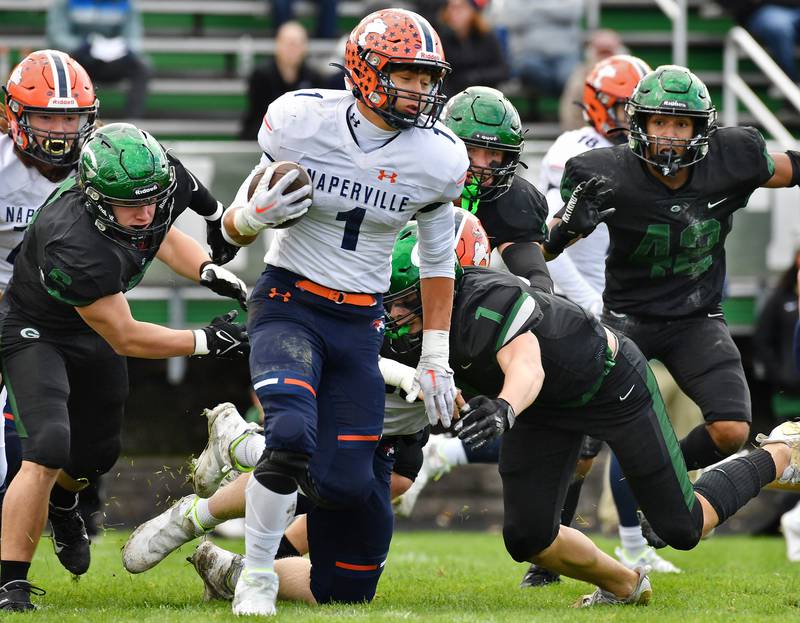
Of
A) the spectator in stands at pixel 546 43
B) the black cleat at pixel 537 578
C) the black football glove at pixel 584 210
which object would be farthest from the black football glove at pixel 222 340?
the spectator in stands at pixel 546 43

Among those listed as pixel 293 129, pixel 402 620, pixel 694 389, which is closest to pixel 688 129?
pixel 694 389

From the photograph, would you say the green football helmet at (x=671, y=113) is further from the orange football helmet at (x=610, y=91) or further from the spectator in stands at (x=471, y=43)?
the spectator in stands at (x=471, y=43)

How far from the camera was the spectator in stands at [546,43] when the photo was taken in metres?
10.6

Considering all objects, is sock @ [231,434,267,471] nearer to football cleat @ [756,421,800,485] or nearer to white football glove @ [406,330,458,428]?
white football glove @ [406,330,458,428]

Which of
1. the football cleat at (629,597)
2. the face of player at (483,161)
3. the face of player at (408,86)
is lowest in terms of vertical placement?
the football cleat at (629,597)

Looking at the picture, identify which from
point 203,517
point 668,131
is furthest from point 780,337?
point 203,517

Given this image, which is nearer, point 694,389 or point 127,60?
point 694,389

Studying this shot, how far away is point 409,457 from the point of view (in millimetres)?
5543

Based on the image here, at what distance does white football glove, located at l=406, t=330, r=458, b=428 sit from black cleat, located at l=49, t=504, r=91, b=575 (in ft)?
6.21

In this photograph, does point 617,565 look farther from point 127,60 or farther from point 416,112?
point 127,60

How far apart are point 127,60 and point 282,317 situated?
620 centimetres

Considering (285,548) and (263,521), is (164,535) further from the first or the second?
(263,521)

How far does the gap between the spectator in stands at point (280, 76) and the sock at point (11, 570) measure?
5.61m

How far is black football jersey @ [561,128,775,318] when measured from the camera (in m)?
5.77
